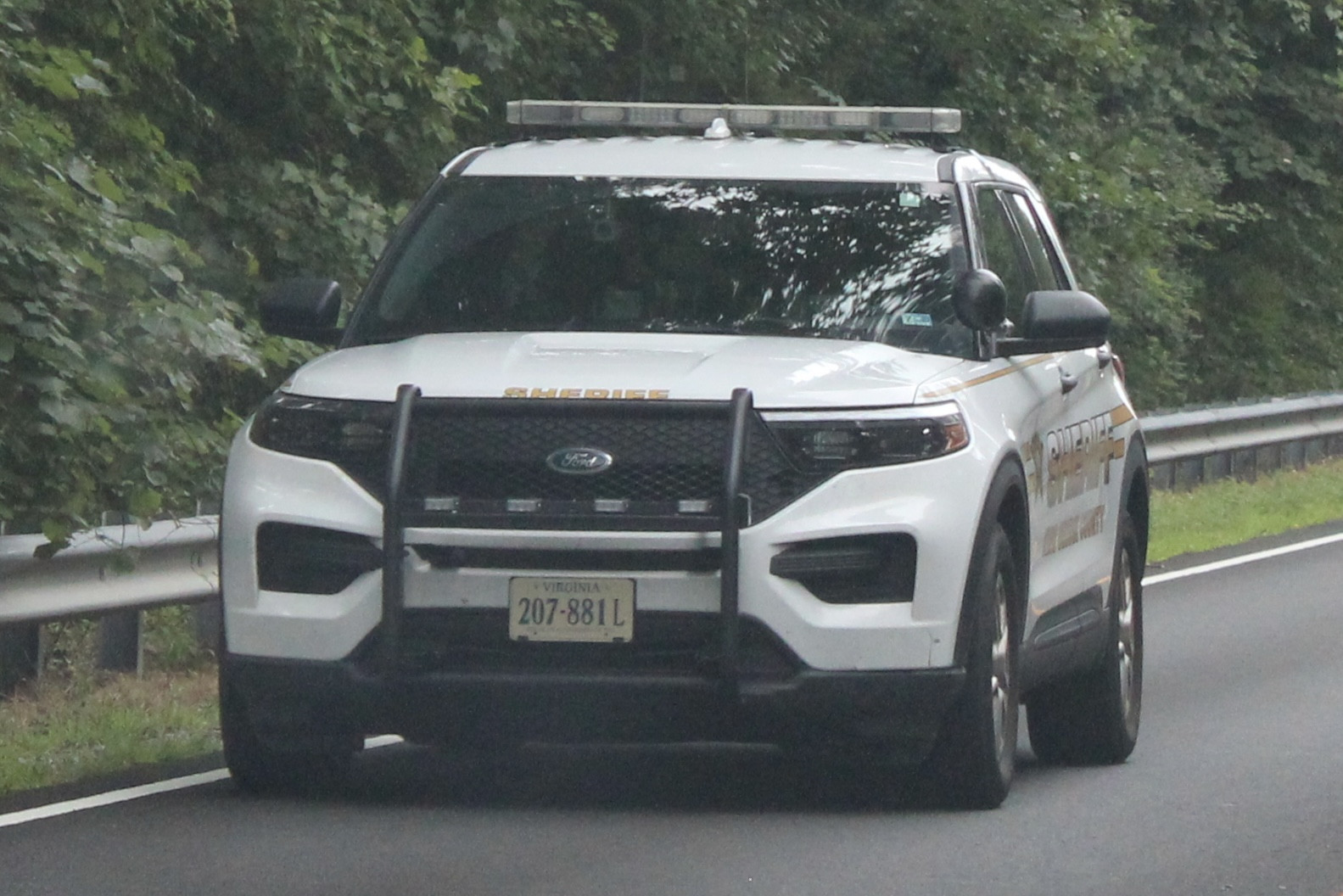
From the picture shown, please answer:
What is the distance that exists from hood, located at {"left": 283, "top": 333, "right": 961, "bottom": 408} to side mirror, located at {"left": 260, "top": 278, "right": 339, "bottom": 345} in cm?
29

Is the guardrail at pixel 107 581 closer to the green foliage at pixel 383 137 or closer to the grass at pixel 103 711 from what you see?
the grass at pixel 103 711

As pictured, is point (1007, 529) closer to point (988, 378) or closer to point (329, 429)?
point (988, 378)

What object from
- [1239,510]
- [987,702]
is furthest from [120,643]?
[1239,510]

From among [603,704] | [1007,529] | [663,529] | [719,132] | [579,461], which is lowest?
[603,704]

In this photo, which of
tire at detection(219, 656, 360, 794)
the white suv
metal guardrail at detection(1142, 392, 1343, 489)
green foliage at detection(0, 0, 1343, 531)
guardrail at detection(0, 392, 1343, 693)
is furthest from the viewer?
metal guardrail at detection(1142, 392, 1343, 489)

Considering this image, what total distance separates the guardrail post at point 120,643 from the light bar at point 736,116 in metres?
2.55

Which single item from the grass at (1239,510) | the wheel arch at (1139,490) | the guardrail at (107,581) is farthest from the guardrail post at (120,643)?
the grass at (1239,510)

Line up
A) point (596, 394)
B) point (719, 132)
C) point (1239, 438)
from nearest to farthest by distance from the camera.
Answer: point (596, 394) < point (719, 132) < point (1239, 438)

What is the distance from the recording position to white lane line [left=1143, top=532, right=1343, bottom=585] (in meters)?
16.4

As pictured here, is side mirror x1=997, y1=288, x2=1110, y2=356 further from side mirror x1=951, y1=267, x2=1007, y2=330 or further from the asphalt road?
the asphalt road

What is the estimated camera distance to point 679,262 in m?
8.80

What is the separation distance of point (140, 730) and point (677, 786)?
179 centimetres

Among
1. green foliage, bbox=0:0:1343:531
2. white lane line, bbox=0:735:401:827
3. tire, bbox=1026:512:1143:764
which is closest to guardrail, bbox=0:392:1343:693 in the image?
green foliage, bbox=0:0:1343:531

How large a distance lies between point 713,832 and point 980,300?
1.68 meters
